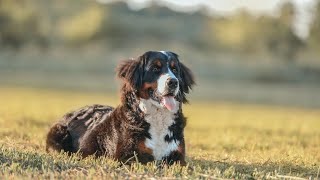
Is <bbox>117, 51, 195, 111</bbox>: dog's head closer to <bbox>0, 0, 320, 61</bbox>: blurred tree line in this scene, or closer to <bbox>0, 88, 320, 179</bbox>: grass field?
<bbox>0, 88, 320, 179</bbox>: grass field

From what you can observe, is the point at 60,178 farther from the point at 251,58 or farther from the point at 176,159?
the point at 251,58

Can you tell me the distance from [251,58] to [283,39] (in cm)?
527

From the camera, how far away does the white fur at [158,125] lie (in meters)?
9.67

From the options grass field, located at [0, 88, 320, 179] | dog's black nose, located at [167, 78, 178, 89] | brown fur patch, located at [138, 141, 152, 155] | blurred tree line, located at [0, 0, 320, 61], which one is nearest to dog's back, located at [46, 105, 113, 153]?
grass field, located at [0, 88, 320, 179]

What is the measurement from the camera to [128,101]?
9.92 metres

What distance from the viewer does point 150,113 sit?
32.0 ft

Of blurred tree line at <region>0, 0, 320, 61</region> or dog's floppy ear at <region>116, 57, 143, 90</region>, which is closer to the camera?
dog's floppy ear at <region>116, 57, 143, 90</region>

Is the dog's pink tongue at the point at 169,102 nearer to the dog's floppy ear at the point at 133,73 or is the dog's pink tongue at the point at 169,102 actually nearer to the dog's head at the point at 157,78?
the dog's head at the point at 157,78

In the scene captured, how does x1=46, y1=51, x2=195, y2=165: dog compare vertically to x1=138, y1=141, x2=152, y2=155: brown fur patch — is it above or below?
above

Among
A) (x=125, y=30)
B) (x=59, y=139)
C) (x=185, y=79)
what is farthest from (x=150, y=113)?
(x=125, y=30)

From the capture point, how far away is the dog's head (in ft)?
30.9

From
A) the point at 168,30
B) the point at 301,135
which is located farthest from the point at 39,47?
the point at 301,135

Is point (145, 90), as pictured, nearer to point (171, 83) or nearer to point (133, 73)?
point (133, 73)

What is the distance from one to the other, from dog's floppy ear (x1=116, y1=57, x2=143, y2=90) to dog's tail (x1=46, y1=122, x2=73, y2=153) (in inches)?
70.9
